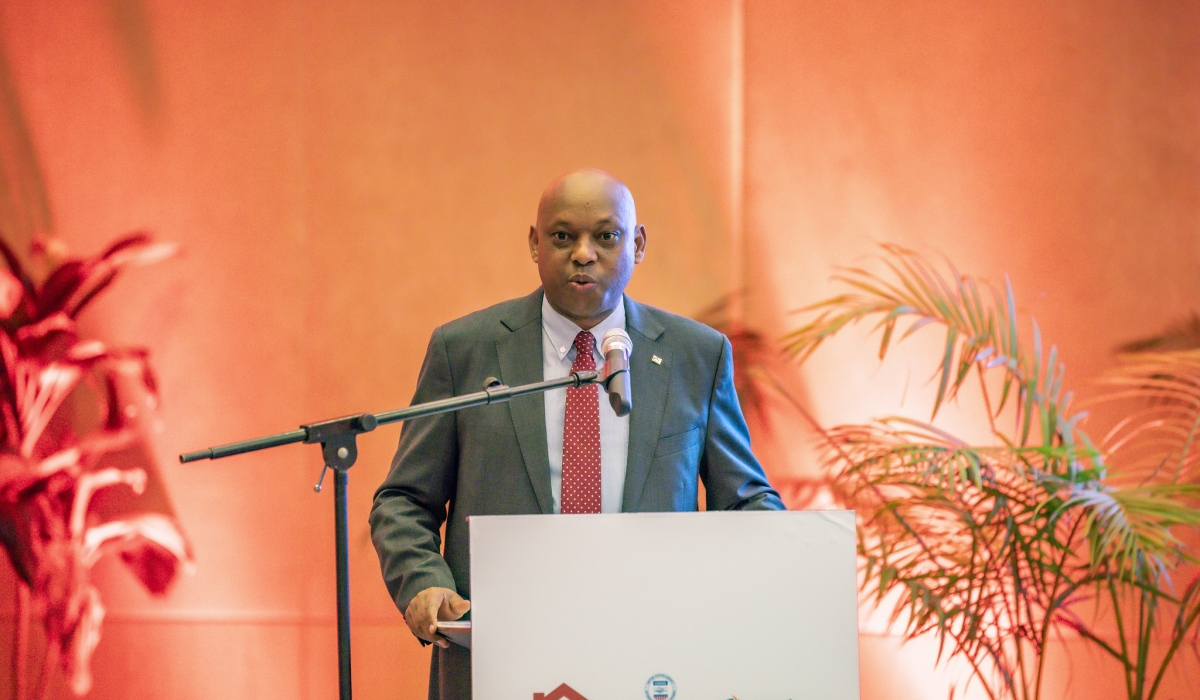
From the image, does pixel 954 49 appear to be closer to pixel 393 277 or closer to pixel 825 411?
pixel 825 411

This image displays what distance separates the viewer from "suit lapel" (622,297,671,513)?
2043 mm

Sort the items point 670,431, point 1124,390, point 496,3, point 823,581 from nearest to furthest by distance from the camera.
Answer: point 823,581 → point 670,431 → point 1124,390 → point 496,3

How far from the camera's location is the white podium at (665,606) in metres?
1.51

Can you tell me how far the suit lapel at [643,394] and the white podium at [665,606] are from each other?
48 centimetres

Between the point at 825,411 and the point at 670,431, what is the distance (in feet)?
5.32

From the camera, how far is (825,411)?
11.9ft

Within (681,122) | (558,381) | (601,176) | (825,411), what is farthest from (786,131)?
(558,381)

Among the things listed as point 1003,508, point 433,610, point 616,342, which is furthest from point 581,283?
point 1003,508

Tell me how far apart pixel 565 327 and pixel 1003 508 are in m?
1.41

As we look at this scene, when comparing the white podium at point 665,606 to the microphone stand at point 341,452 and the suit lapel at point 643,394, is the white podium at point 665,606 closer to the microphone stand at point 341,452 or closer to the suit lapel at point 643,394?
the microphone stand at point 341,452

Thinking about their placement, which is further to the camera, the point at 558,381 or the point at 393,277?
the point at 393,277

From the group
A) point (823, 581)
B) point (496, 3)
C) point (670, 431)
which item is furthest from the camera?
point (496, 3)

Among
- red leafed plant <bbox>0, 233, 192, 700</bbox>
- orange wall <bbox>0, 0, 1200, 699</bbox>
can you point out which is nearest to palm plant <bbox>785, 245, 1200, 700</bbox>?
orange wall <bbox>0, 0, 1200, 699</bbox>

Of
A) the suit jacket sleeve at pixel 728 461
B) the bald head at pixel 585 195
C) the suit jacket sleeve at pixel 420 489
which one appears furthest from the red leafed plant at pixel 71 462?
the suit jacket sleeve at pixel 728 461
